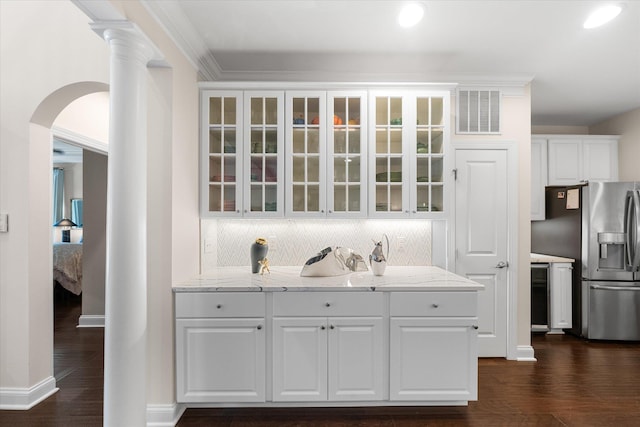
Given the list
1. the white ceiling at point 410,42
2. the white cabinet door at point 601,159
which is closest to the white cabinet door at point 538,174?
the white cabinet door at point 601,159

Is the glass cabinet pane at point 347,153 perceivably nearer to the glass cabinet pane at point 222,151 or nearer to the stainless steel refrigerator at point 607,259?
the glass cabinet pane at point 222,151

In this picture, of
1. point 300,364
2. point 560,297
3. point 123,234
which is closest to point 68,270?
point 123,234

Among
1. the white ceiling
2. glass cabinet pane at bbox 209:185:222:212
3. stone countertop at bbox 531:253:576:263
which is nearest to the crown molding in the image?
the white ceiling

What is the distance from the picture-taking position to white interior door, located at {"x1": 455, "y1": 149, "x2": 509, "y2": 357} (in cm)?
363

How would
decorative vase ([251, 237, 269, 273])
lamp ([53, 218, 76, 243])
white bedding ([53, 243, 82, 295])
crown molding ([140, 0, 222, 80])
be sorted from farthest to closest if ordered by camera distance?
lamp ([53, 218, 76, 243])
white bedding ([53, 243, 82, 295])
decorative vase ([251, 237, 269, 273])
crown molding ([140, 0, 222, 80])

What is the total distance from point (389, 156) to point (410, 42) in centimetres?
88

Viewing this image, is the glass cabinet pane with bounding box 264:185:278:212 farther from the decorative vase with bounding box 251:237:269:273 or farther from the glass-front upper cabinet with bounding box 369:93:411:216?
the glass-front upper cabinet with bounding box 369:93:411:216

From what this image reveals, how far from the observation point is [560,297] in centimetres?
448

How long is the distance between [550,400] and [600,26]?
2.77 metres

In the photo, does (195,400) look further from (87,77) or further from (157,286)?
(87,77)

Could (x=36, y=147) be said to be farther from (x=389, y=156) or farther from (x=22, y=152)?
(x=389, y=156)

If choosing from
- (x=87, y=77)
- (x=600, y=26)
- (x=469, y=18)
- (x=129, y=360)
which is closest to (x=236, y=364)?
(x=129, y=360)

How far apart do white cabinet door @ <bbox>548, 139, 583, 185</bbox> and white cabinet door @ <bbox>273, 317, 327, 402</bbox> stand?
3940mm

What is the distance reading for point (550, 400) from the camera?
2877 millimetres
